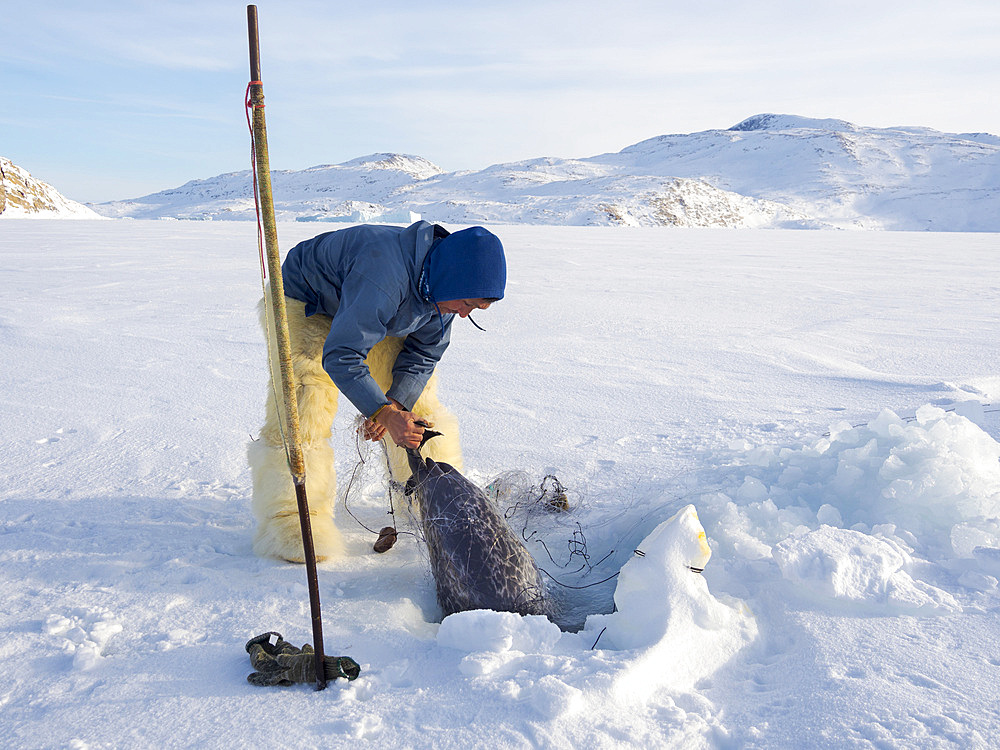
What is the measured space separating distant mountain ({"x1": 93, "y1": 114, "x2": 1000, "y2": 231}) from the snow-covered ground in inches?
1004

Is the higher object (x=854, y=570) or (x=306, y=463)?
(x=306, y=463)

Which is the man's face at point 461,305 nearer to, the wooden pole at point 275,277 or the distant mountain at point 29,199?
the wooden pole at point 275,277

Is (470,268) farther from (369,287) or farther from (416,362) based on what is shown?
(416,362)

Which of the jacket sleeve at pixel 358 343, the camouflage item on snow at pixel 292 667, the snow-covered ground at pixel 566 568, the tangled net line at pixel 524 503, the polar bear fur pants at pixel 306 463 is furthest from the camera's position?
the tangled net line at pixel 524 503

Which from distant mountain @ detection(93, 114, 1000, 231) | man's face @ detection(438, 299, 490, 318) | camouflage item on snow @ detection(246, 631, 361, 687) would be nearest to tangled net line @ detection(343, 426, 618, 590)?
man's face @ detection(438, 299, 490, 318)

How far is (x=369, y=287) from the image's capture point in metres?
2.29

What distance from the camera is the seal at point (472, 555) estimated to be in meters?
2.20

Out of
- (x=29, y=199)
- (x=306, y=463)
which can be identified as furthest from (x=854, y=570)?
(x=29, y=199)

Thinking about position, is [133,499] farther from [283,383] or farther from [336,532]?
[283,383]

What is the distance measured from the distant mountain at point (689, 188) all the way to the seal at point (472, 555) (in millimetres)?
27475

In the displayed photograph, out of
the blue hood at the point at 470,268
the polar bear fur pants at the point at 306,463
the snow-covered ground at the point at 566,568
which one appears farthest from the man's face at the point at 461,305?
the snow-covered ground at the point at 566,568

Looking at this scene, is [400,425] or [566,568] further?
[566,568]

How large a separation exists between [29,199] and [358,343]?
130 feet

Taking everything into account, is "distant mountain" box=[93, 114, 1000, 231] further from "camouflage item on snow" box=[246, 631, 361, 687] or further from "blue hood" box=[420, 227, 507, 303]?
"camouflage item on snow" box=[246, 631, 361, 687]
